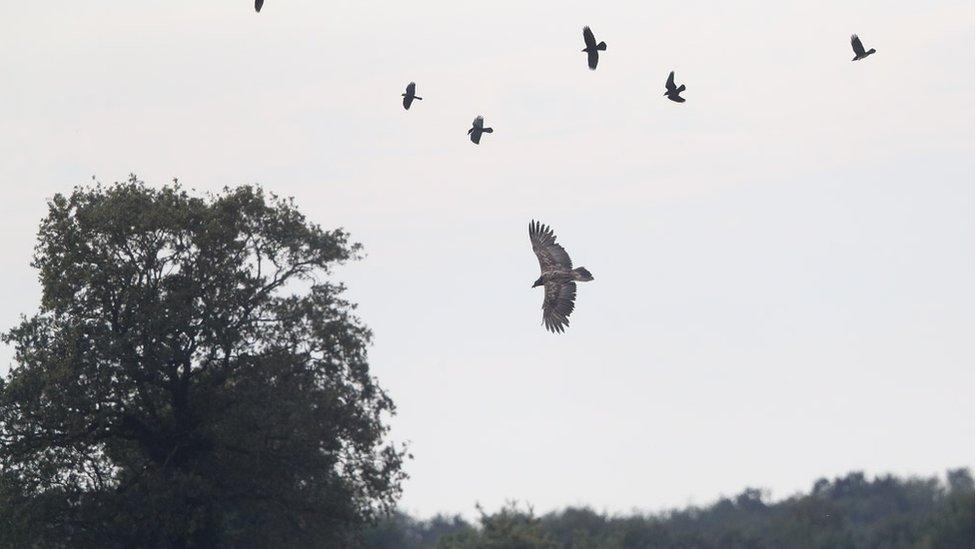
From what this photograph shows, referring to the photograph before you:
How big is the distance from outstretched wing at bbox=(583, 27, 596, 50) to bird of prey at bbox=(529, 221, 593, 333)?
11.4 feet

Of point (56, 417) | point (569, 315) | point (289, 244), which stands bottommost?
point (569, 315)

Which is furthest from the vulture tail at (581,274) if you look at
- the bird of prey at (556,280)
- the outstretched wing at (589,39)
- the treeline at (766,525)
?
the treeline at (766,525)

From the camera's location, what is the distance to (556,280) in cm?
3447

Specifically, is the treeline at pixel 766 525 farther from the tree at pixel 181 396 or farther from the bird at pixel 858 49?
the bird at pixel 858 49

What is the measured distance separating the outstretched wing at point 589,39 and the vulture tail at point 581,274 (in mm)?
4165

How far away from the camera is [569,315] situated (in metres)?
34.1

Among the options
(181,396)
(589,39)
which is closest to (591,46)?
(589,39)

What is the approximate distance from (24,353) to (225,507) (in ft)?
18.8

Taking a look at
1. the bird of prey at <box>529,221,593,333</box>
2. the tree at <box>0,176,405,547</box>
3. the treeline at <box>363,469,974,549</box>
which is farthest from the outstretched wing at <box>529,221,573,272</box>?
the treeline at <box>363,469,974,549</box>

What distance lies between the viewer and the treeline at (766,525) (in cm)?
7556

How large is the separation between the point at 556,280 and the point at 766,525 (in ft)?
214

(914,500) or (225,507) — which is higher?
(914,500)

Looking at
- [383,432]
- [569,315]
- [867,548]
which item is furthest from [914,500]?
[569,315]

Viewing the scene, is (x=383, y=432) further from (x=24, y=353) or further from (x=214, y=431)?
(x=24, y=353)
